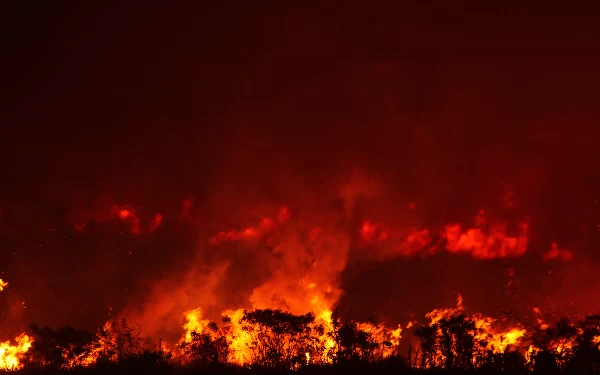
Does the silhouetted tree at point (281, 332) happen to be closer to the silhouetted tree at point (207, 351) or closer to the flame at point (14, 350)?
the silhouetted tree at point (207, 351)

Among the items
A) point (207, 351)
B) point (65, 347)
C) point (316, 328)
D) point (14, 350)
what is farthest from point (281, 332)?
point (14, 350)

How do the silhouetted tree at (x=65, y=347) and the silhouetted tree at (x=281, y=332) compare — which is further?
the silhouetted tree at (x=65, y=347)

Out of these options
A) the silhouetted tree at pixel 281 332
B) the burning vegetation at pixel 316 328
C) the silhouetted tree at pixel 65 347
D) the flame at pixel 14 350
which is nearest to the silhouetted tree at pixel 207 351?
the burning vegetation at pixel 316 328

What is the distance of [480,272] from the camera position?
86.4ft

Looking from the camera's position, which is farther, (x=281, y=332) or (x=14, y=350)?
(x=14, y=350)

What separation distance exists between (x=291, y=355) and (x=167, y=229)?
15.5 meters

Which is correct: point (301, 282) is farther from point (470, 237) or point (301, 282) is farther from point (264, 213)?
point (470, 237)

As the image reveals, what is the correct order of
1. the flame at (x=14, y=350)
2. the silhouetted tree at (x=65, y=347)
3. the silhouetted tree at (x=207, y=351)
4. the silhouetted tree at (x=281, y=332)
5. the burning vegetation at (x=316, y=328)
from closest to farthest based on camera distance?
1. the burning vegetation at (x=316, y=328)
2. the silhouetted tree at (x=281, y=332)
3. the silhouetted tree at (x=207, y=351)
4. the silhouetted tree at (x=65, y=347)
5. the flame at (x=14, y=350)

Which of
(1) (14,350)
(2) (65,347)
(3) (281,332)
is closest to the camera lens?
(3) (281,332)

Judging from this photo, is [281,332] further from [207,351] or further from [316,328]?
[207,351]

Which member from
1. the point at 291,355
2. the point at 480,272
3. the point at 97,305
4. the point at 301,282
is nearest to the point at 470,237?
the point at 480,272

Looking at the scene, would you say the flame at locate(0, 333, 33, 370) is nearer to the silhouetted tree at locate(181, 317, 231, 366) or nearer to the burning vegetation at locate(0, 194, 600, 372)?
the burning vegetation at locate(0, 194, 600, 372)

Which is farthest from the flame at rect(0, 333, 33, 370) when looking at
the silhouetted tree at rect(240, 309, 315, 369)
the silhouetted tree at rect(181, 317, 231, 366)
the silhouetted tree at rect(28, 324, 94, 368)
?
the silhouetted tree at rect(240, 309, 315, 369)

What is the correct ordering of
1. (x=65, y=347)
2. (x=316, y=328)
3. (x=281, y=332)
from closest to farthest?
(x=281, y=332), (x=65, y=347), (x=316, y=328)
